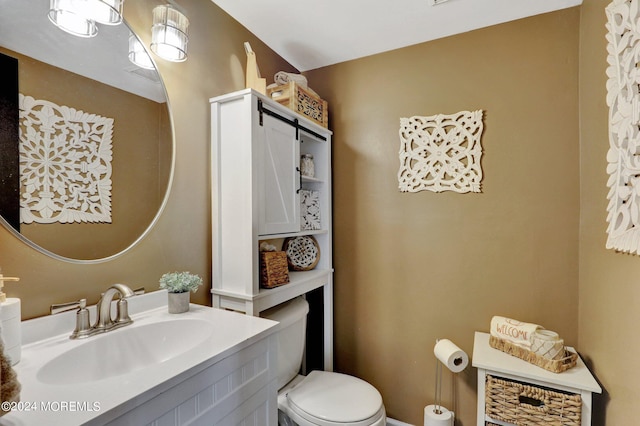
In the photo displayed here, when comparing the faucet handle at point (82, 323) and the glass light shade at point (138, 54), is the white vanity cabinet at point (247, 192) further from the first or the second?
the faucet handle at point (82, 323)

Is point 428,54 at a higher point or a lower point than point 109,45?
higher

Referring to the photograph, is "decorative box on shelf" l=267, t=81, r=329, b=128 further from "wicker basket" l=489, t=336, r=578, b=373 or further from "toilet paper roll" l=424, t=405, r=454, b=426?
"toilet paper roll" l=424, t=405, r=454, b=426

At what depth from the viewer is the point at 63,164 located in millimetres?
1017

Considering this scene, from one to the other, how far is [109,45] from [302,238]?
137 centimetres

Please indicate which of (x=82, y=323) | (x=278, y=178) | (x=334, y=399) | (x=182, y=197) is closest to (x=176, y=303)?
(x=82, y=323)

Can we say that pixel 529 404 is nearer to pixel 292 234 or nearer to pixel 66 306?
pixel 292 234

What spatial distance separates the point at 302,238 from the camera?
6.79 feet

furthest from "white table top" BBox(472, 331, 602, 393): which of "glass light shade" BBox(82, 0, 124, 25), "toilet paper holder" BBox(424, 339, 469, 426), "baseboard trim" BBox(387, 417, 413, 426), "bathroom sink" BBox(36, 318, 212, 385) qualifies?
"glass light shade" BBox(82, 0, 124, 25)

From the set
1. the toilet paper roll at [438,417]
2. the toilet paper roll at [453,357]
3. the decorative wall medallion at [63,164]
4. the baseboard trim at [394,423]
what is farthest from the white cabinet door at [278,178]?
the baseboard trim at [394,423]

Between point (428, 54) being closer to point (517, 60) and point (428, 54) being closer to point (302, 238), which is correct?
point (517, 60)

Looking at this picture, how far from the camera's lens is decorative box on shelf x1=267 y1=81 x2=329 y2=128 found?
69.6 inches

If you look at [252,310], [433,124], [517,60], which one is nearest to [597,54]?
[517,60]

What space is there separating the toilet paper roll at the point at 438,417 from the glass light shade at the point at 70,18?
230 centimetres

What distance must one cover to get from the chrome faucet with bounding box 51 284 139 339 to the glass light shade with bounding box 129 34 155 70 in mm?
853
